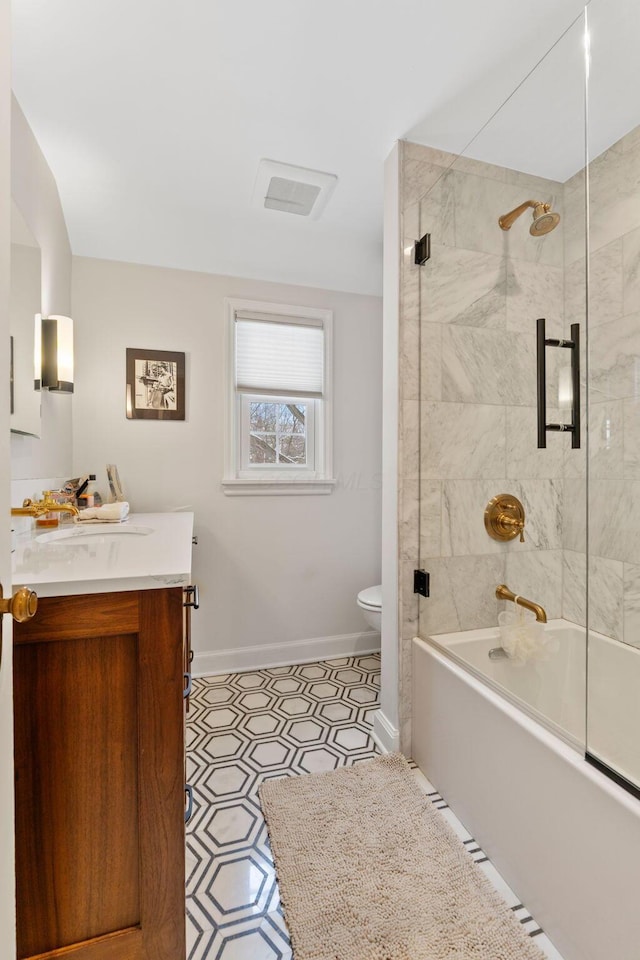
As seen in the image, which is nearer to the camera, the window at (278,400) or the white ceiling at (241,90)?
the white ceiling at (241,90)

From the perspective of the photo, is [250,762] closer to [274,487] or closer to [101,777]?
[101,777]

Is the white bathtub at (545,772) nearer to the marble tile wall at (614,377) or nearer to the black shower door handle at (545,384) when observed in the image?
the marble tile wall at (614,377)

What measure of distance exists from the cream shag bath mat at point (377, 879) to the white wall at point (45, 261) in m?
1.46

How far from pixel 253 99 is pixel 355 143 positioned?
41cm

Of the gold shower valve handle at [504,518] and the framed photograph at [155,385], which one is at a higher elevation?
the framed photograph at [155,385]

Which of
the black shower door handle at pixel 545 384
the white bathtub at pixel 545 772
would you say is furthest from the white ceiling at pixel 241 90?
the white bathtub at pixel 545 772

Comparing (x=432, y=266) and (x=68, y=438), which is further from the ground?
(x=432, y=266)

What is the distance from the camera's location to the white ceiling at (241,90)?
124 centimetres

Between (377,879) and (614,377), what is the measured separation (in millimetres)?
1725

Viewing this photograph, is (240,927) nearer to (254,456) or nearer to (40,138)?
(254,456)

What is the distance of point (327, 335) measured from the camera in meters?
2.65

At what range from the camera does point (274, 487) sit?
2.57m

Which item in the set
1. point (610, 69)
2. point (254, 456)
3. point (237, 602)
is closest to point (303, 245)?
point (254, 456)

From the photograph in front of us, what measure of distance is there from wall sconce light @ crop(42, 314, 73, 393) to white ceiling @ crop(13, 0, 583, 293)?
619 millimetres
